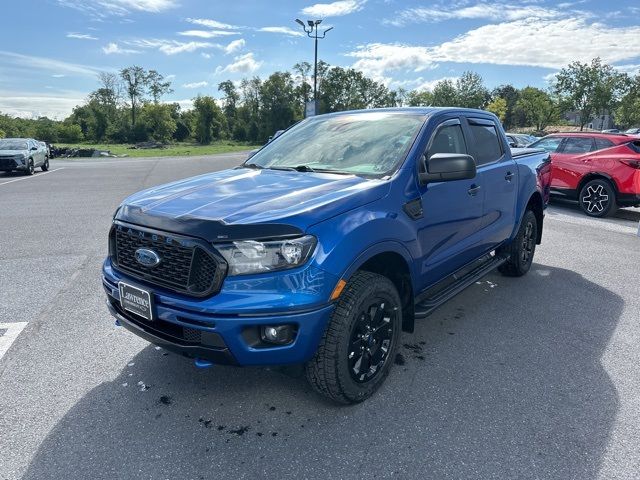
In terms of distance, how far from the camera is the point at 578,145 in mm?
10266

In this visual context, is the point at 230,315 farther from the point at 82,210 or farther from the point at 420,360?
the point at 82,210

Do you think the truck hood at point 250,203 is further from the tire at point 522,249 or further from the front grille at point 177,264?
the tire at point 522,249

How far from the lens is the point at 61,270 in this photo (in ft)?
18.4

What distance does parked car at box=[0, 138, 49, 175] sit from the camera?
1814cm

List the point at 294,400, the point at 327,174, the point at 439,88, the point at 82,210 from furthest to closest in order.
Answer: the point at 439,88 < the point at 82,210 < the point at 327,174 < the point at 294,400

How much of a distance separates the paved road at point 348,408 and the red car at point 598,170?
5553mm

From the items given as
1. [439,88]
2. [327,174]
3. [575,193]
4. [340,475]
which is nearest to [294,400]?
[340,475]

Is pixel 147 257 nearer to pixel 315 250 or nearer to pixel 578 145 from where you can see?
pixel 315 250

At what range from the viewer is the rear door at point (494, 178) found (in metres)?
4.19

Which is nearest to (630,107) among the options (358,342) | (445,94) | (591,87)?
(591,87)

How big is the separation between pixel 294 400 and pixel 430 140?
82.4 inches

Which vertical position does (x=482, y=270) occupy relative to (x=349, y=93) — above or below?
below

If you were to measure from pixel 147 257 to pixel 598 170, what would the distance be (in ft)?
32.3

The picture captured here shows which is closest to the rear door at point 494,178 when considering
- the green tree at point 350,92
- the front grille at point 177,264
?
the front grille at point 177,264
